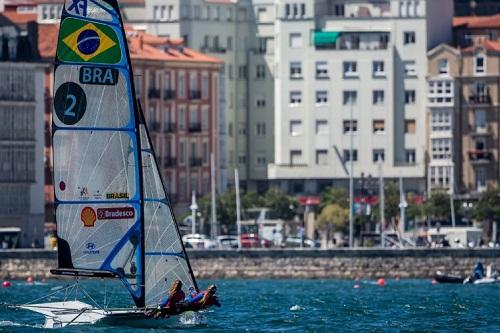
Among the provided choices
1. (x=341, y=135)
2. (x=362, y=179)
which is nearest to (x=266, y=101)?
(x=341, y=135)

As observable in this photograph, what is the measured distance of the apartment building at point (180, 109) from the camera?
604ft

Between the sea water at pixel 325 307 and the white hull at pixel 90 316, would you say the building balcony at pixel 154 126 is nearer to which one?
the sea water at pixel 325 307

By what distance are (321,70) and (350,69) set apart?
196 centimetres

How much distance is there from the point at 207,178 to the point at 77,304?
101 m

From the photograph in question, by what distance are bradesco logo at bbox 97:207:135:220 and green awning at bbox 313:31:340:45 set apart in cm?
10789

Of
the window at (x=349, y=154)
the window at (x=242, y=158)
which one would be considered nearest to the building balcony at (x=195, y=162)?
the window at (x=242, y=158)

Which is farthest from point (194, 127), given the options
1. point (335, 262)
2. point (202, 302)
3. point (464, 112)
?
point (202, 302)

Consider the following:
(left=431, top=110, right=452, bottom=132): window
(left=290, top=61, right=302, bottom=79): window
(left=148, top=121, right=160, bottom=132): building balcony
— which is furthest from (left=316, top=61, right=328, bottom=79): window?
(left=148, top=121, right=160, bottom=132): building balcony

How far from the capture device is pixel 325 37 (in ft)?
636

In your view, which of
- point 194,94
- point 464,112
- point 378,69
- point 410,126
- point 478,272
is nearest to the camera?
point 478,272

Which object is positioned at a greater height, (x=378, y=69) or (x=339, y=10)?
(x=339, y=10)

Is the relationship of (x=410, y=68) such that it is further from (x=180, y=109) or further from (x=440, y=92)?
(x=180, y=109)

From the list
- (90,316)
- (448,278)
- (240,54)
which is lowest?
(448,278)

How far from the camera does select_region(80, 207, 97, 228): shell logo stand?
86.1 meters
